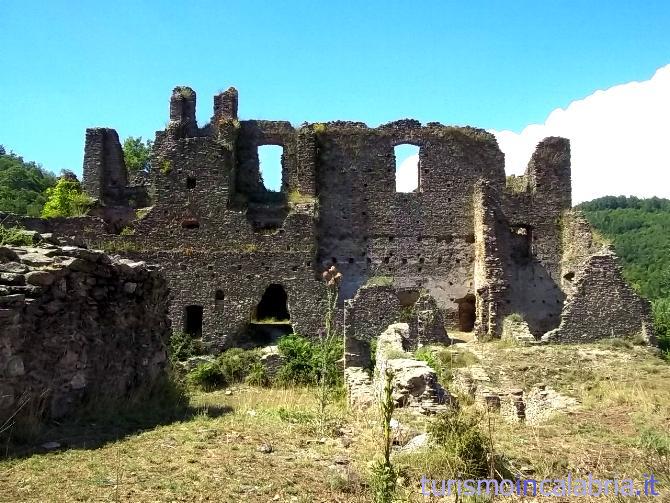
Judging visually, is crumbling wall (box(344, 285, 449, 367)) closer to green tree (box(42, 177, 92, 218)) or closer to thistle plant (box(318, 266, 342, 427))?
thistle plant (box(318, 266, 342, 427))

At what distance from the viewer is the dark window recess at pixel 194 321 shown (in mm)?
20691

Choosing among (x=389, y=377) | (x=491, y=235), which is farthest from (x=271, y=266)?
(x=389, y=377)

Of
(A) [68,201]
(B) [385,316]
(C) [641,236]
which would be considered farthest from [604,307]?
(C) [641,236]

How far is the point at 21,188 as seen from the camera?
42062 millimetres

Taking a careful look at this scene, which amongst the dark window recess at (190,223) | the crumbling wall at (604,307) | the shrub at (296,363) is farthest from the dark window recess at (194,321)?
the crumbling wall at (604,307)

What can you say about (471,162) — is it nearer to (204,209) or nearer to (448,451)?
(204,209)

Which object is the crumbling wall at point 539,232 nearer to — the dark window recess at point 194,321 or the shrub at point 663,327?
the shrub at point 663,327

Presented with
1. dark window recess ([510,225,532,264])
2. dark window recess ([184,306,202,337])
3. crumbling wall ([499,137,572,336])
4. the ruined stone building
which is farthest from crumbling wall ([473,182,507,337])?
dark window recess ([184,306,202,337])

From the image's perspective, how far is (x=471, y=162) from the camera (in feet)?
79.3

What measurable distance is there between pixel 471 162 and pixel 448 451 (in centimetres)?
1966

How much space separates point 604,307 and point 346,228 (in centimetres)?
943

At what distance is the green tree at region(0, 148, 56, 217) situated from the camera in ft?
117

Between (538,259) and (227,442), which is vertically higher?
(538,259)

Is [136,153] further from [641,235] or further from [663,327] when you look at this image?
[641,235]
